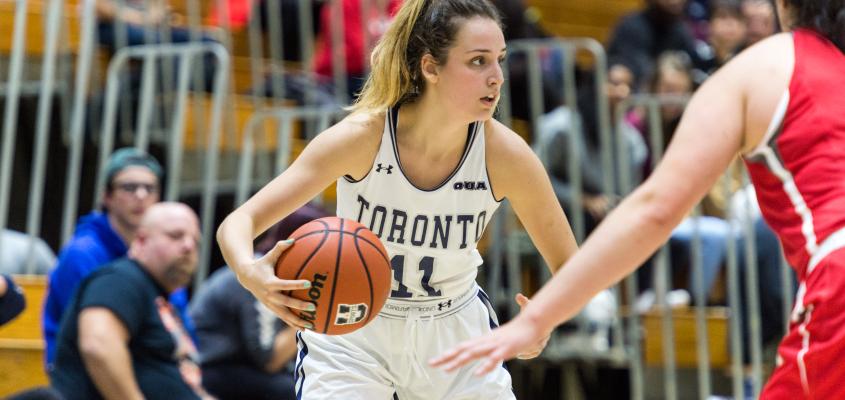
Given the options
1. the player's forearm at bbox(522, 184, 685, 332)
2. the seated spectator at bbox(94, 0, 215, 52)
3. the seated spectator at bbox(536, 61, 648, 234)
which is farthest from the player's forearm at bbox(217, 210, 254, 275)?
the seated spectator at bbox(94, 0, 215, 52)

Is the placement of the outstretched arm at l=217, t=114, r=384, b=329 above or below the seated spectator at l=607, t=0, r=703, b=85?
below

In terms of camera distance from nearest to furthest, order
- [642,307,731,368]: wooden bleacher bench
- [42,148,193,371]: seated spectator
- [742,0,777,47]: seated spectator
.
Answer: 1. [42,148,193,371]: seated spectator
2. [642,307,731,368]: wooden bleacher bench
3. [742,0,777,47]: seated spectator

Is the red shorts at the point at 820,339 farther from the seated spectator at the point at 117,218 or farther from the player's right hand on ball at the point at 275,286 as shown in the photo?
the seated spectator at the point at 117,218

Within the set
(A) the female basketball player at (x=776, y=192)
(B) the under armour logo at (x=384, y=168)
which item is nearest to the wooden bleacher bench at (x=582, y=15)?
(B) the under armour logo at (x=384, y=168)

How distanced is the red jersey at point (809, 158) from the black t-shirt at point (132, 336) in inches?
135

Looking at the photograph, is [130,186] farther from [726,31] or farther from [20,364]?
[726,31]

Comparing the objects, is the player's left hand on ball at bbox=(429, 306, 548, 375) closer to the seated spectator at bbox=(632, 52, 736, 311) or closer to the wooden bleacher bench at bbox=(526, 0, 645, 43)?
the seated spectator at bbox=(632, 52, 736, 311)

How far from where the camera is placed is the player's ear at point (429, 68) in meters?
3.93

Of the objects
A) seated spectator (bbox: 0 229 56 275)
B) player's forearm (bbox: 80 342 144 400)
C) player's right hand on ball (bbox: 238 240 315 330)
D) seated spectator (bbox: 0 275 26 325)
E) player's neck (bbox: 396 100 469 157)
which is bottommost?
player's forearm (bbox: 80 342 144 400)

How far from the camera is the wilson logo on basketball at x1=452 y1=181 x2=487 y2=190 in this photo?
12.8 ft

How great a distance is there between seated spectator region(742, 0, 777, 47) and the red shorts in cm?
572

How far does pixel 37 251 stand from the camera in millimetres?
6902

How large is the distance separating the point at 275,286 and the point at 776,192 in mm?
1334

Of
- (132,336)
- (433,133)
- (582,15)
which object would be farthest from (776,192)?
(582,15)
